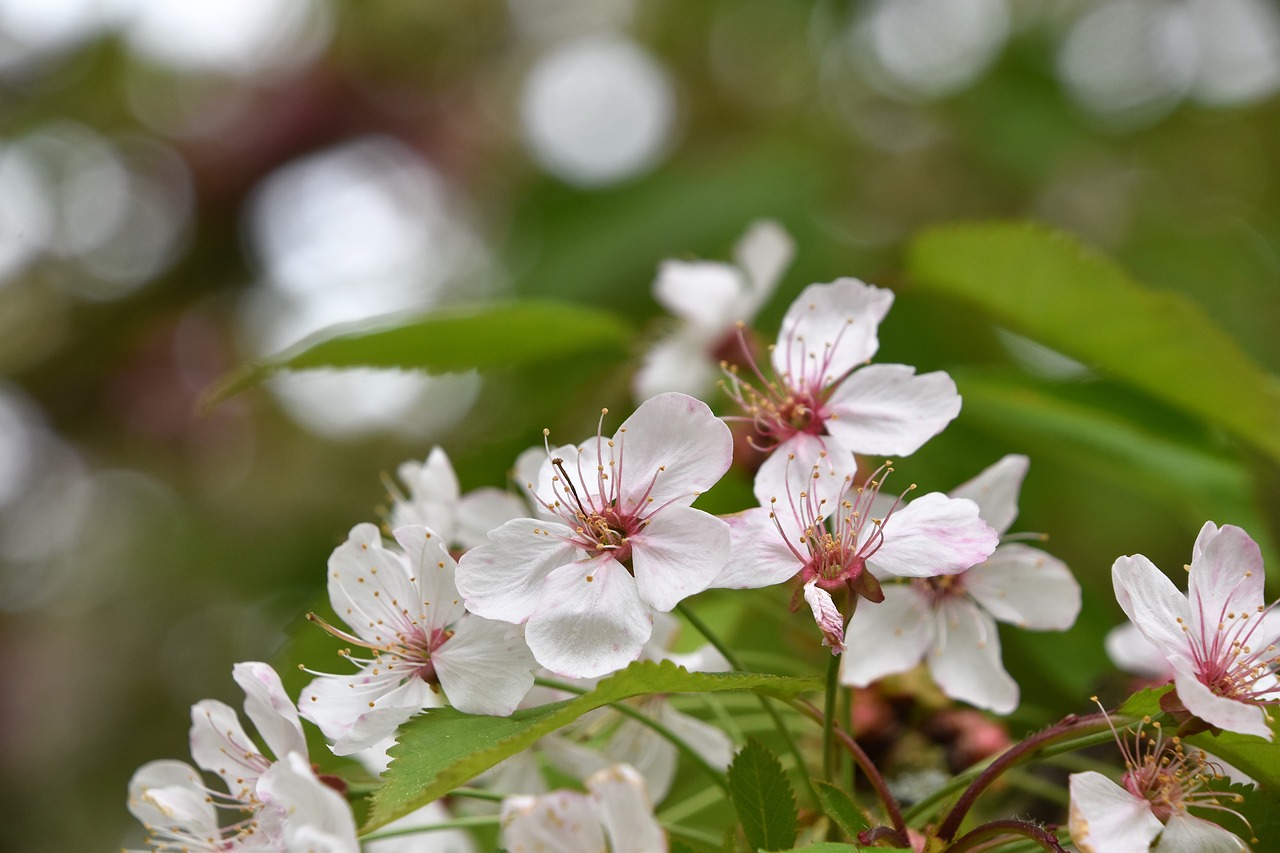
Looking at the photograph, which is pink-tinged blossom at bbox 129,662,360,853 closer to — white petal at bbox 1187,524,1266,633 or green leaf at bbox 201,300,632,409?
green leaf at bbox 201,300,632,409

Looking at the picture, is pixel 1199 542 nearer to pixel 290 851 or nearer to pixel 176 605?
pixel 290 851

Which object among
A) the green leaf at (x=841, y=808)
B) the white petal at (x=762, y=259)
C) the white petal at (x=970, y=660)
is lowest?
the white petal at (x=970, y=660)

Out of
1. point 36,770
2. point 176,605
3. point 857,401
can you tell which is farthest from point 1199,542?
point 176,605

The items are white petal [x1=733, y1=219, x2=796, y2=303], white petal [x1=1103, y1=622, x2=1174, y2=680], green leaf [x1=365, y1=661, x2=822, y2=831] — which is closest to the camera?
green leaf [x1=365, y1=661, x2=822, y2=831]

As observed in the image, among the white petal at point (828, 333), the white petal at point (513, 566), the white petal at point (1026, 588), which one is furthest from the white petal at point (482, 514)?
the white petal at point (1026, 588)

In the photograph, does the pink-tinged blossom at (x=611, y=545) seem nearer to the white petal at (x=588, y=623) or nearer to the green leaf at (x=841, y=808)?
the white petal at (x=588, y=623)

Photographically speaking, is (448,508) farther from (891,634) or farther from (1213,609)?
(1213,609)

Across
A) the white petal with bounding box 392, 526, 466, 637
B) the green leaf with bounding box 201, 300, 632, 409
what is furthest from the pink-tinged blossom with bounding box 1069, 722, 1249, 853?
the green leaf with bounding box 201, 300, 632, 409
